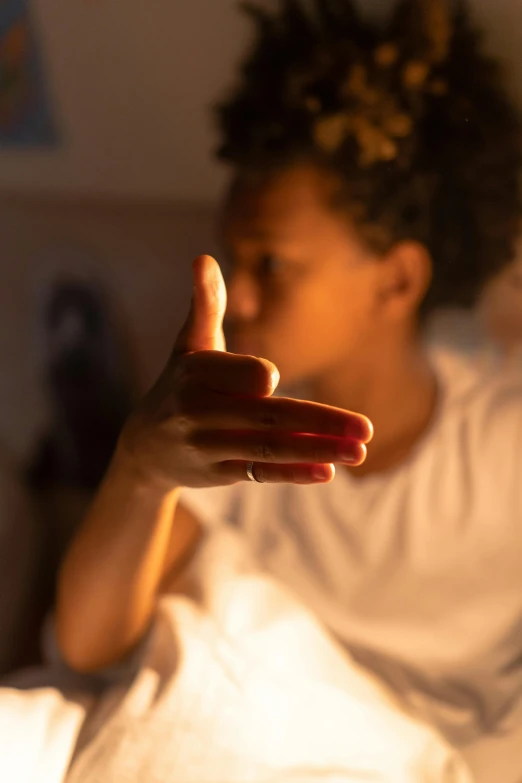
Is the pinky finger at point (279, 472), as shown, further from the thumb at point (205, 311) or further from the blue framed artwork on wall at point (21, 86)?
the blue framed artwork on wall at point (21, 86)

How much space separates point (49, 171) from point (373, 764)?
0.53 m

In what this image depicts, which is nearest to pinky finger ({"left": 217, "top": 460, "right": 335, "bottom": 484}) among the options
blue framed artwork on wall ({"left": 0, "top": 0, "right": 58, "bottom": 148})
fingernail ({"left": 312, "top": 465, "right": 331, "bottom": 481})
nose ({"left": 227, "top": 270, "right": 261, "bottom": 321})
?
fingernail ({"left": 312, "top": 465, "right": 331, "bottom": 481})

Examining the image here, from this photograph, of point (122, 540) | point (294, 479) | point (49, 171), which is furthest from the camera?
point (49, 171)

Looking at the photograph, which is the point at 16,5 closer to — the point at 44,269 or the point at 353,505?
the point at 44,269

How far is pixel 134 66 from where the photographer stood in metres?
0.55

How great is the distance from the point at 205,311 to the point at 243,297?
0.10m

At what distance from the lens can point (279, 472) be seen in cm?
32

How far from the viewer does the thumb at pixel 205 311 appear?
35 centimetres

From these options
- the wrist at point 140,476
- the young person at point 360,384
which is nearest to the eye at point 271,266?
the young person at point 360,384

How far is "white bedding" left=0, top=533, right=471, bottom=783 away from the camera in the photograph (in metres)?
0.45

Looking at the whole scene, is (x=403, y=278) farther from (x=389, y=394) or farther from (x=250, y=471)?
(x=250, y=471)

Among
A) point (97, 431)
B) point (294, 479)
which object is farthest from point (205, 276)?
point (97, 431)

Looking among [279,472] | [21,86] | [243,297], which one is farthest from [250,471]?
[21,86]

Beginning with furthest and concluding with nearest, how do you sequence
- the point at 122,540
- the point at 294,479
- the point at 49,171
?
the point at 49,171 < the point at 122,540 < the point at 294,479
